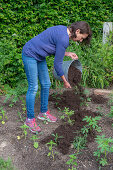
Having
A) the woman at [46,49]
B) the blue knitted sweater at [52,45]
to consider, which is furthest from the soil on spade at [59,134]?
the blue knitted sweater at [52,45]

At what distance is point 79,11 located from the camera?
6.01 m

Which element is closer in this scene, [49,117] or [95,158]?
[95,158]

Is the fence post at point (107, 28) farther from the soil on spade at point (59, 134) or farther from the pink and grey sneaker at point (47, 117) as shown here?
the pink and grey sneaker at point (47, 117)

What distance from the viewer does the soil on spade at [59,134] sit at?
2.47 m

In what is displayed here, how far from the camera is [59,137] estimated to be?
9.19 feet

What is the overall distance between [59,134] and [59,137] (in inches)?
4.6

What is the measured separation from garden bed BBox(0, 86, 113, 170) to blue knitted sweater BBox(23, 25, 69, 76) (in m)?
0.94

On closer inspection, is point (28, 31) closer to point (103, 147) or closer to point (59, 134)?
point (59, 134)

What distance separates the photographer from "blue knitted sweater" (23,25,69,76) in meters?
2.64

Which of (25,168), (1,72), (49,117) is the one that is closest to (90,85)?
(49,117)

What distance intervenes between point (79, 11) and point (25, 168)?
4956 mm

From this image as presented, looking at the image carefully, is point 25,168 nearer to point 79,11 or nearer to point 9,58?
point 9,58

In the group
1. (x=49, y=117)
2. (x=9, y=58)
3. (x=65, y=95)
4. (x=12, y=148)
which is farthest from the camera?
(x=9, y=58)

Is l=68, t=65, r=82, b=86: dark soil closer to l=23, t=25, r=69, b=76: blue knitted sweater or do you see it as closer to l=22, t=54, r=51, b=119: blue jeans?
l=22, t=54, r=51, b=119: blue jeans
